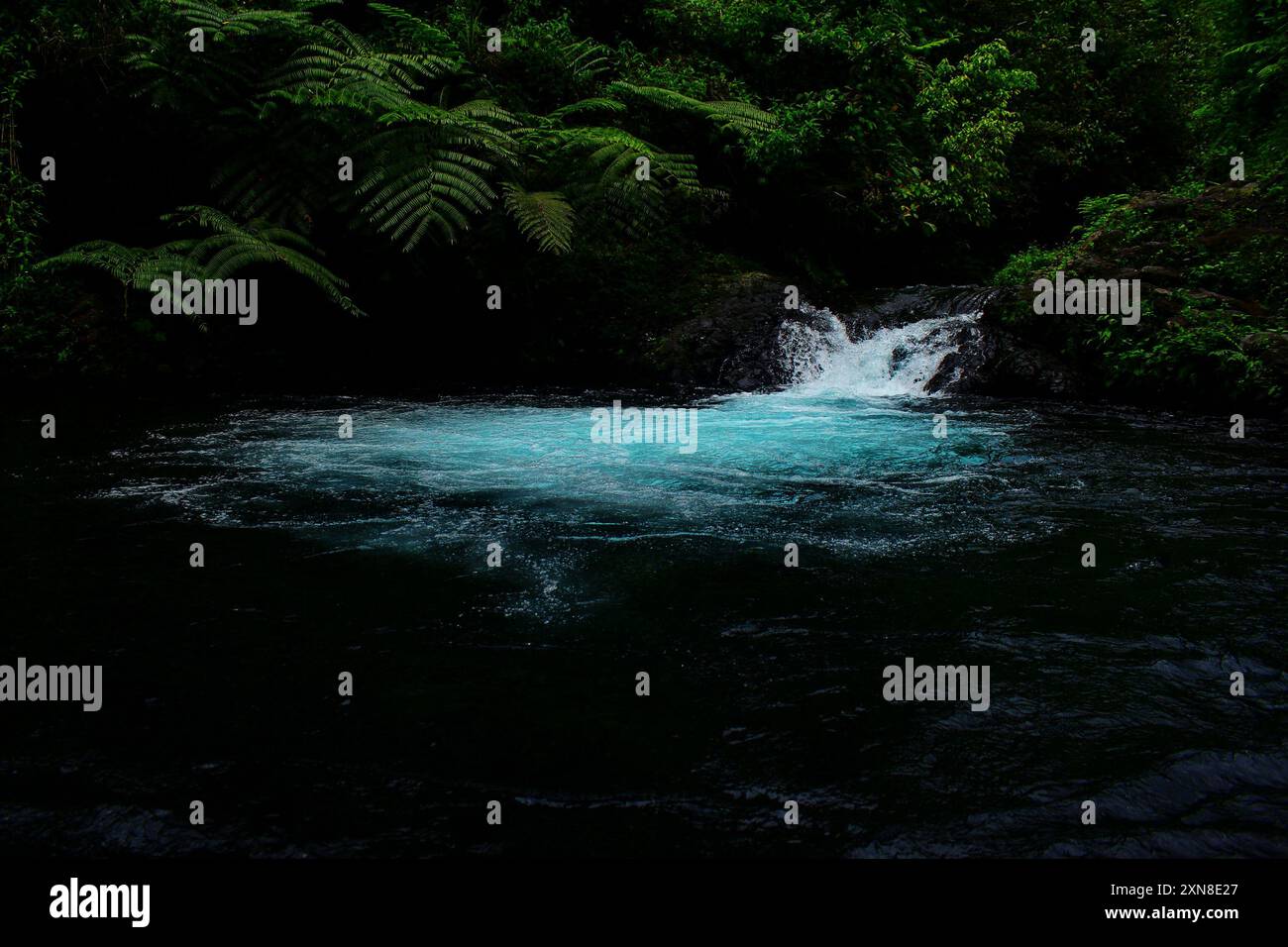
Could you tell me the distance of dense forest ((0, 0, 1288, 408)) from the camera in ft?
28.5

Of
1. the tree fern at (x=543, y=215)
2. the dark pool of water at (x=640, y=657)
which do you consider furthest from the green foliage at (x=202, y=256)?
the dark pool of water at (x=640, y=657)

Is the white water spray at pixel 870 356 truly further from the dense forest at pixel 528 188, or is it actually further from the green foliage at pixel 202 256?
the green foliage at pixel 202 256

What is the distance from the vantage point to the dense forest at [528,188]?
8.70m

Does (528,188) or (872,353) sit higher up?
(528,188)

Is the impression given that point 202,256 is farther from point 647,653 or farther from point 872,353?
point 647,653

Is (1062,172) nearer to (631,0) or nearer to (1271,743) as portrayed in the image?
(631,0)

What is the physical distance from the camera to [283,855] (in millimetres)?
1936

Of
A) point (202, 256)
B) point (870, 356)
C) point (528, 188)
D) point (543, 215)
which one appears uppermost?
point (528, 188)

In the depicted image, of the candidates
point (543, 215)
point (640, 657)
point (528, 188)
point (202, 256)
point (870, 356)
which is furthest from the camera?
point (870, 356)

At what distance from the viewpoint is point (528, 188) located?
1031 centimetres

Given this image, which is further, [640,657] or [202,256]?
[202,256]

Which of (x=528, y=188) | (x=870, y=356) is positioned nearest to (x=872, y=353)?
(x=870, y=356)

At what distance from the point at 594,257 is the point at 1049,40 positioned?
453 inches

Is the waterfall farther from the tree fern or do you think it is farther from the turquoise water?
the turquoise water
